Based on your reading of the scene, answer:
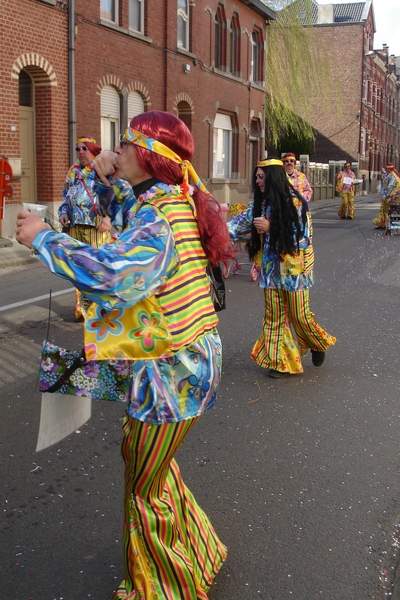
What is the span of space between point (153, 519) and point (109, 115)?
17.2 m

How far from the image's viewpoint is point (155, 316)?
2326 mm

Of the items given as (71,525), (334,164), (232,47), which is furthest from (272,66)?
(71,525)

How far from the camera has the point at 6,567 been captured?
296 cm

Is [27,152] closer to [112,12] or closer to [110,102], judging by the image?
[110,102]

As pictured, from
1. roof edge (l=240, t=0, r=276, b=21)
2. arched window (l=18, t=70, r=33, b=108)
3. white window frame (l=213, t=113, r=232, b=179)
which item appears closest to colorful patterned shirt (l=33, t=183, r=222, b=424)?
arched window (l=18, t=70, r=33, b=108)

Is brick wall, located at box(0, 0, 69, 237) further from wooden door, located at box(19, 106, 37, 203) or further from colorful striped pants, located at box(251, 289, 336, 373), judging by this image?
colorful striped pants, located at box(251, 289, 336, 373)

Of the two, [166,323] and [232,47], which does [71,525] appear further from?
[232,47]

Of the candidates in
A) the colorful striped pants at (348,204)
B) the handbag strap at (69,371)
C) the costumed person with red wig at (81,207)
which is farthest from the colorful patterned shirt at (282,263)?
the colorful striped pants at (348,204)

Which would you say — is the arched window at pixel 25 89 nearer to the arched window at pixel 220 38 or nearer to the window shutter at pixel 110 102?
the window shutter at pixel 110 102

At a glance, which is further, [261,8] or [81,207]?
[261,8]

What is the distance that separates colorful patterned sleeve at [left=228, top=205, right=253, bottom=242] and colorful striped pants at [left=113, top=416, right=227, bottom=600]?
3.35m

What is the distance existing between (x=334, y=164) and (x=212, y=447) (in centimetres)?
3899

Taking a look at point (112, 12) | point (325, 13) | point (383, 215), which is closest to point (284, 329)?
point (112, 12)

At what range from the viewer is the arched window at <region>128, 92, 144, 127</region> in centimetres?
1937
